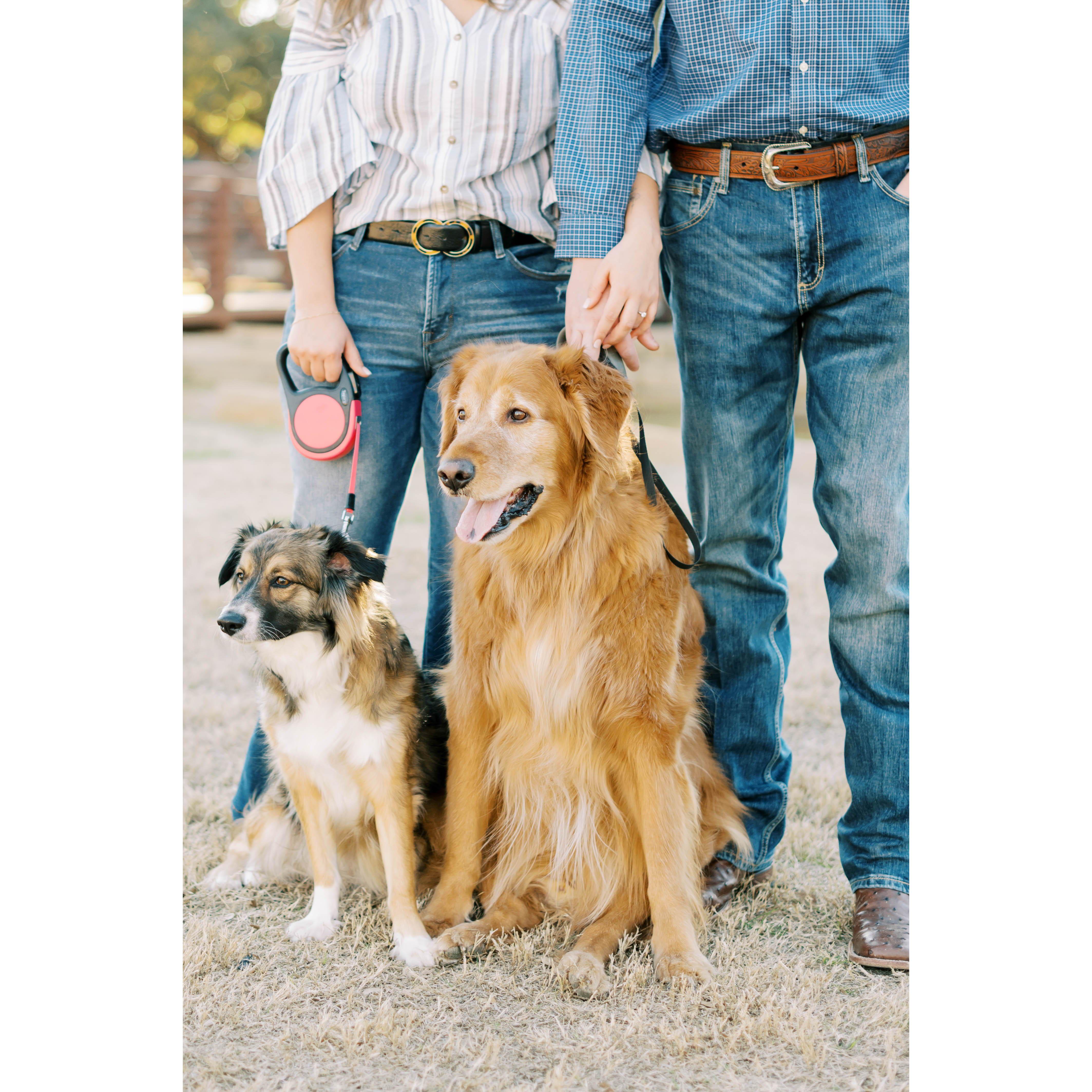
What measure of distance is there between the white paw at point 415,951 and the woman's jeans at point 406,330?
108 cm

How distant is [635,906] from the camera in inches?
102

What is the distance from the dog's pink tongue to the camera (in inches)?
91.7

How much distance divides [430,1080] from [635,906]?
0.77 m

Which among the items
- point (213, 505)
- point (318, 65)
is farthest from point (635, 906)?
point (213, 505)

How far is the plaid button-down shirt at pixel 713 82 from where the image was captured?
2375 mm

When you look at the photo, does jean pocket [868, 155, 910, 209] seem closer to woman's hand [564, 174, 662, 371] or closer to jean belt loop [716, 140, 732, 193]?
jean belt loop [716, 140, 732, 193]

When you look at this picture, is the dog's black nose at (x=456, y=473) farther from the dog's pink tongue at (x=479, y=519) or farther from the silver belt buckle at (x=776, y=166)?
the silver belt buckle at (x=776, y=166)

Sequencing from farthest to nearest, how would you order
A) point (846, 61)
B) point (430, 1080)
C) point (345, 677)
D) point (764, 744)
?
point (764, 744)
point (345, 677)
point (846, 61)
point (430, 1080)

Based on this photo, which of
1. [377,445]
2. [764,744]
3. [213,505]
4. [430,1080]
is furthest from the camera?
[213,505]

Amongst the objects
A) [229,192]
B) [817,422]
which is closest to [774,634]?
[817,422]

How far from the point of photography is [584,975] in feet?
7.63

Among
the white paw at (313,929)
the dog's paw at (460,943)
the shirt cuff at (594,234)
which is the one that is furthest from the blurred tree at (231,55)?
the dog's paw at (460,943)

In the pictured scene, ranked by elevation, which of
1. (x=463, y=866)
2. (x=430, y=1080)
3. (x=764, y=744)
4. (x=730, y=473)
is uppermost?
(x=730, y=473)

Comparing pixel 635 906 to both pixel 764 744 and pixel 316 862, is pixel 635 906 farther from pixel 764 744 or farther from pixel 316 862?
pixel 316 862
